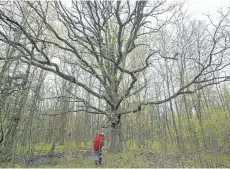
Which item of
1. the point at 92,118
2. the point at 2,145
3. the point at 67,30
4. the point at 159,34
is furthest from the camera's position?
the point at 92,118

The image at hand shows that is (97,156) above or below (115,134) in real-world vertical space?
below

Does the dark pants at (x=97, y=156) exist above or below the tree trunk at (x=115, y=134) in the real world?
below

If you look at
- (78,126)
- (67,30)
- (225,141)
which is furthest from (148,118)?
(67,30)

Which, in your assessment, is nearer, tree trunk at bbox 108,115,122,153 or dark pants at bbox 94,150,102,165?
dark pants at bbox 94,150,102,165

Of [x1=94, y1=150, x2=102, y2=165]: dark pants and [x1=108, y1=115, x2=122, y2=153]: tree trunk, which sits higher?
[x1=108, y1=115, x2=122, y2=153]: tree trunk

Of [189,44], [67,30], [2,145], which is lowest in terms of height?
[2,145]

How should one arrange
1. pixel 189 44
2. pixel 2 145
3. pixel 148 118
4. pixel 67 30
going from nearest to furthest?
pixel 2 145, pixel 148 118, pixel 189 44, pixel 67 30

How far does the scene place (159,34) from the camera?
14.1 metres

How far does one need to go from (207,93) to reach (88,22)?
34.8 feet

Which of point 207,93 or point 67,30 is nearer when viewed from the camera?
point 67,30

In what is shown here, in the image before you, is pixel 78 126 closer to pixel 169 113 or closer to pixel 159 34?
pixel 169 113

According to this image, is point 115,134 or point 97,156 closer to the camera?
point 97,156

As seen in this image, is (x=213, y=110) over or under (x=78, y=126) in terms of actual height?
over

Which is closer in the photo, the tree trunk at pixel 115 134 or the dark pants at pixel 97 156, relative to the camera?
the dark pants at pixel 97 156
